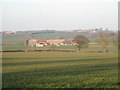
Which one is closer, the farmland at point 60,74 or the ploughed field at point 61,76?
the ploughed field at point 61,76

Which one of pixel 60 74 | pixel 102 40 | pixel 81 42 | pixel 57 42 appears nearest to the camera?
pixel 60 74

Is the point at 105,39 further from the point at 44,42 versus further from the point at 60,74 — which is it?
the point at 60,74

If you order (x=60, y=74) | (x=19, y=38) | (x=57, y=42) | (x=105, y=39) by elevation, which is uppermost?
(x=19, y=38)

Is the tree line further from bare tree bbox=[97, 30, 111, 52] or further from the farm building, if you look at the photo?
the farm building

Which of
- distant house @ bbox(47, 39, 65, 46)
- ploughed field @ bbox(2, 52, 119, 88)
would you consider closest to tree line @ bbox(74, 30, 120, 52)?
distant house @ bbox(47, 39, 65, 46)

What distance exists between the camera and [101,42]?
82.9 metres

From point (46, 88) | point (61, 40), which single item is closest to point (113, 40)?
point (61, 40)

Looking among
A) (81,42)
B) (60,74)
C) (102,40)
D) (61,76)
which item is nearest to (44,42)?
(81,42)

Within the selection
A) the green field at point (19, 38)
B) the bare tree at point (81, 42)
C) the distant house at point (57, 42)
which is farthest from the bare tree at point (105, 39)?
the distant house at point (57, 42)

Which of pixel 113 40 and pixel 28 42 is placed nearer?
pixel 113 40

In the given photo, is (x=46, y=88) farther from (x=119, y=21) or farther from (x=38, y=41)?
(x=38, y=41)

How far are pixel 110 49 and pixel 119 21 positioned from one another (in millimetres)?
71697

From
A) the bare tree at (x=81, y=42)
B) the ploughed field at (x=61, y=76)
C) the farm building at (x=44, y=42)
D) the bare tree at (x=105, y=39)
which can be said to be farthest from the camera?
the farm building at (x=44, y=42)

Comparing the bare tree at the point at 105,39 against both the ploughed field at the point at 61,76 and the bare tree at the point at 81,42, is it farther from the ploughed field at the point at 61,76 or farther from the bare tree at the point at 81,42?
the ploughed field at the point at 61,76
